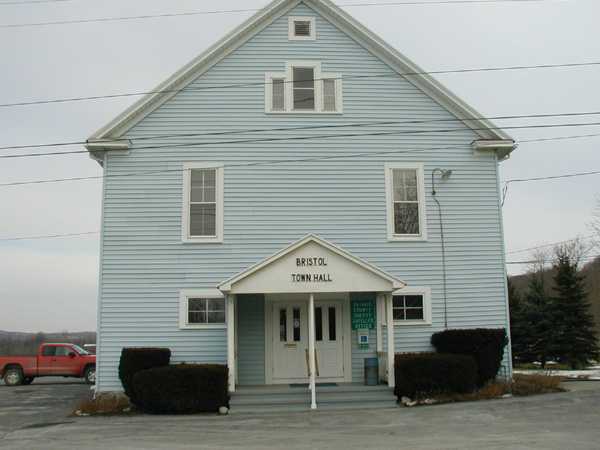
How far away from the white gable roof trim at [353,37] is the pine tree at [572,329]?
10922 millimetres

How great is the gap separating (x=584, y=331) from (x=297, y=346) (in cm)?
1464

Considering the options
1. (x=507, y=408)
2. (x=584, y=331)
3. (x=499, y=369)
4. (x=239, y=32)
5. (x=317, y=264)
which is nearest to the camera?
(x=507, y=408)

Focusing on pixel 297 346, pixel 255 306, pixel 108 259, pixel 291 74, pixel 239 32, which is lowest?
pixel 297 346

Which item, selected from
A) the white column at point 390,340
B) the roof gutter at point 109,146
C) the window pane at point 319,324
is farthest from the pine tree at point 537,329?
the roof gutter at point 109,146

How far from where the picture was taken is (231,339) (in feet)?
44.8

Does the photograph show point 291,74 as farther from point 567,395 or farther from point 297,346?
point 567,395

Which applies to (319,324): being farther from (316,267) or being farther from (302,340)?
(316,267)

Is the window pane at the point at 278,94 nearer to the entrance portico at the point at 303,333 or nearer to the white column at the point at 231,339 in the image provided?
the entrance portico at the point at 303,333

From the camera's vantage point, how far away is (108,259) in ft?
49.7

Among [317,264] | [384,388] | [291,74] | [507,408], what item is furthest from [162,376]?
[291,74]

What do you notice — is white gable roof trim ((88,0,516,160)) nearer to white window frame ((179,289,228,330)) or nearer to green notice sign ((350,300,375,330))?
white window frame ((179,289,228,330))

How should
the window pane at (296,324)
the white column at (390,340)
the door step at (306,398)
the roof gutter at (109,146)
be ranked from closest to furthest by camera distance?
the door step at (306,398) → the white column at (390,340) → the roof gutter at (109,146) → the window pane at (296,324)

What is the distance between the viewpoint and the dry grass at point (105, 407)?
13500 millimetres

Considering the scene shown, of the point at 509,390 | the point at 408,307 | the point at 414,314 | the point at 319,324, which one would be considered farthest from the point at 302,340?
the point at 509,390
